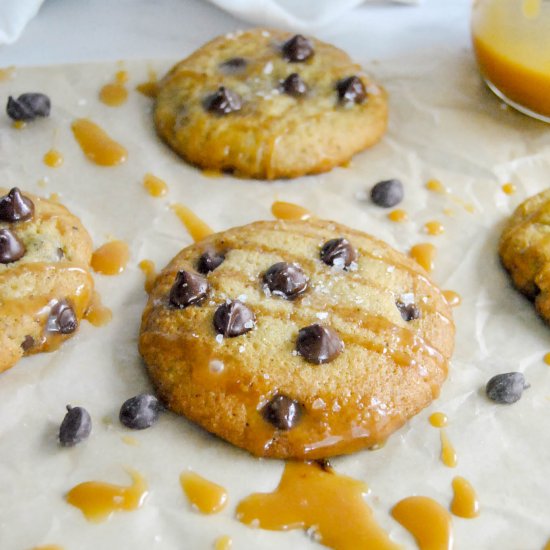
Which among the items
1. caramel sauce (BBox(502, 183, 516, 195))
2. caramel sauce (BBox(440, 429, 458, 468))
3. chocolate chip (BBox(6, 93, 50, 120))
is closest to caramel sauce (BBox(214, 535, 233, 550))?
caramel sauce (BBox(440, 429, 458, 468))

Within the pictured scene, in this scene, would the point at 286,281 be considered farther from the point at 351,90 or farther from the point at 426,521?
the point at 351,90

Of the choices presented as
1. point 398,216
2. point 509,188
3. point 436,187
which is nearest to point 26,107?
point 398,216

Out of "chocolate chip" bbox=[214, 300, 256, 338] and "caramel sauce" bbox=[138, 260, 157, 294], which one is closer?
"chocolate chip" bbox=[214, 300, 256, 338]

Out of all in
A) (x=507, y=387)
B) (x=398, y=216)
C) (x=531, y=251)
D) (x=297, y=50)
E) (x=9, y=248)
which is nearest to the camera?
(x=507, y=387)

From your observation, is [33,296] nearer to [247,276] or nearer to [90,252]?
[90,252]

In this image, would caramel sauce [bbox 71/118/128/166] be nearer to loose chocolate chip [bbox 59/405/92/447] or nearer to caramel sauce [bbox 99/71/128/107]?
caramel sauce [bbox 99/71/128/107]

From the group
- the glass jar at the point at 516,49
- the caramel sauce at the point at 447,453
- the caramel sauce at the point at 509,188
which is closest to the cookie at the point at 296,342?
the caramel sauce at the point at 447,453

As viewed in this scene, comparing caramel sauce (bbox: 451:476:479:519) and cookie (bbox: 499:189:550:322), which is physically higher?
cookie (bbox: 499:189:550:322)
